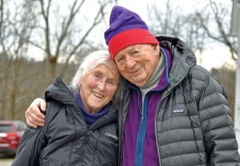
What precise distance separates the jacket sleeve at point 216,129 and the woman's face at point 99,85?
70 cm

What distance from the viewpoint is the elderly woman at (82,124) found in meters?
2.68

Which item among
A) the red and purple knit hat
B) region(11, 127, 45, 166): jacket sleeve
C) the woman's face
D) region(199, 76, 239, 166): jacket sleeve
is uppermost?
the red and purple knit hat

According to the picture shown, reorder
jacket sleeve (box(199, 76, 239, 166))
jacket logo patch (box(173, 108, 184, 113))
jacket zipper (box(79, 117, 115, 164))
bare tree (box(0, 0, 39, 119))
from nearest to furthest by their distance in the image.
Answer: jacket sleeve (box(199, 76, 239, 166)) → jacket logo patch (box(173, 108, 184, 113)) → jacket zipper (box(79, 117, 115, 164)) → bare tree (box(0, 0, 39, 119))

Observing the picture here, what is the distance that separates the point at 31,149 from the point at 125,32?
1.05m

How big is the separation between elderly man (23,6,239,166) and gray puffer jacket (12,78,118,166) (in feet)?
0.29

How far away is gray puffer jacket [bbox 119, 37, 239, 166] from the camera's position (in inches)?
91.4

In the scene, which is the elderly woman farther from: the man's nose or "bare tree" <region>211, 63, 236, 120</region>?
"bare tree" <region>211, 63, 236, 120</region>

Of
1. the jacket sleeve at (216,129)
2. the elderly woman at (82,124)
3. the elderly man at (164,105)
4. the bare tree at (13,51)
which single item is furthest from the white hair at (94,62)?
the bare tree at (13,51)

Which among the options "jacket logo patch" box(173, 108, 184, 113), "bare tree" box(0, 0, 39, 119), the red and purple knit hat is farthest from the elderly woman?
"bare tree" box(0, 0, 39, 119)

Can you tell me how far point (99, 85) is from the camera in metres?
2.77

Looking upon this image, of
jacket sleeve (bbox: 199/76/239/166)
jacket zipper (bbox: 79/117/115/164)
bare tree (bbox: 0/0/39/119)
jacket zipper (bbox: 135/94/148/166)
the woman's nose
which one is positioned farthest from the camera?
bare tree (bbox: 0/0/39/119)

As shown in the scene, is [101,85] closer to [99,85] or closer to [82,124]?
[99,85]

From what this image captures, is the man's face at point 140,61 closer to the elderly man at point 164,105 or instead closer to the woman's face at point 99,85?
the elderly man at point 164,105

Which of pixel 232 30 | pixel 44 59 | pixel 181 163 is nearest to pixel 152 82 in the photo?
pixel 181 163
